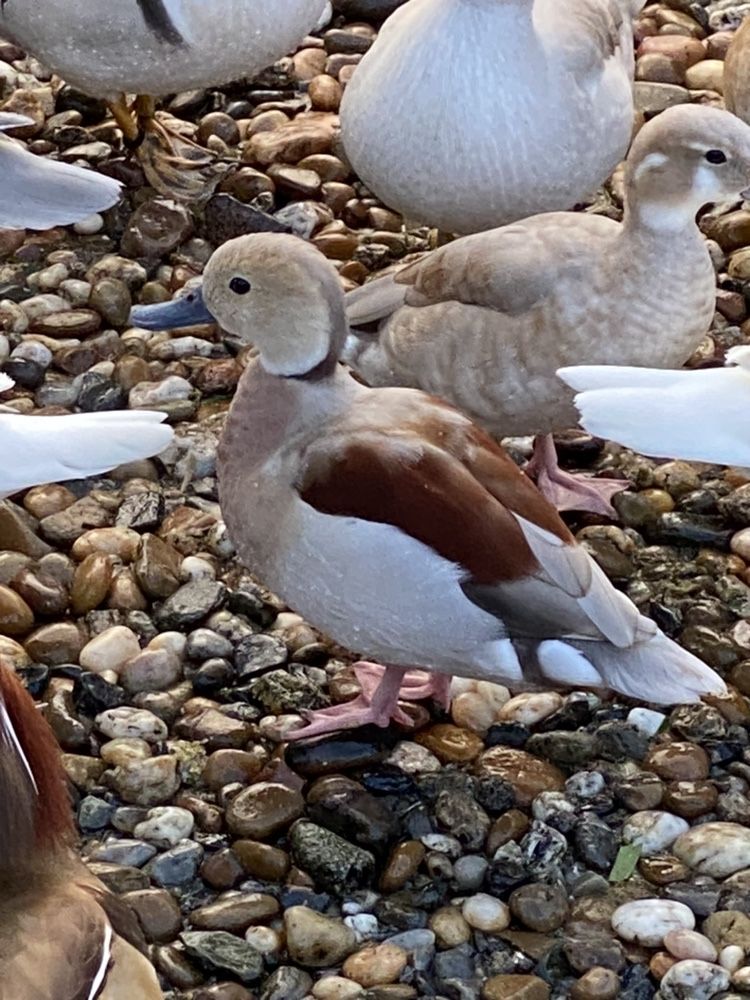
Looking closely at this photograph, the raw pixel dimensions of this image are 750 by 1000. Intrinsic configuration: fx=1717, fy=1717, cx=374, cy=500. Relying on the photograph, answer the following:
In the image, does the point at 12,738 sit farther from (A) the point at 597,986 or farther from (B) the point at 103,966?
(A) the point at 597,986

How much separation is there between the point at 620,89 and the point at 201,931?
2032 mm

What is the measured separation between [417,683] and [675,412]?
91 cm

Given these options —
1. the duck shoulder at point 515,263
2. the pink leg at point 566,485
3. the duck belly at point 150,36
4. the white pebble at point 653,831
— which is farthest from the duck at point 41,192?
the white pebble at point 653,831

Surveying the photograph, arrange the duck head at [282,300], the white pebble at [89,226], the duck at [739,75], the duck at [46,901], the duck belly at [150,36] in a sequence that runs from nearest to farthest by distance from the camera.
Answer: the duck at [46,901], the duck head at [282,300], the duck belly at [150,36], the duck at [739,75], the white pebble at [89,226]

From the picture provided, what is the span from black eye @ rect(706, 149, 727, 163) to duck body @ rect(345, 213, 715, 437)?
13 centimetres

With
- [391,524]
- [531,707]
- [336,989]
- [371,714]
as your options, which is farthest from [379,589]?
[336,989]

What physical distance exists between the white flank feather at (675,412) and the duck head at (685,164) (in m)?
0.85

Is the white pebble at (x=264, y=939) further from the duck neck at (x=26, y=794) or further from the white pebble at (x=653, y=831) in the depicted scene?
the white pebble at (x=653, y=831)

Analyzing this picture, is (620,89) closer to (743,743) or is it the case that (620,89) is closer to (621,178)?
(621,178)

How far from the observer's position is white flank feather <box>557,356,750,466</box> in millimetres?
2281

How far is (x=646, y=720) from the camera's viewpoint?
9.66 ft

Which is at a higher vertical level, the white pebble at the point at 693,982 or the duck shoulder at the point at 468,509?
the duck shoulder at the point at 468,509

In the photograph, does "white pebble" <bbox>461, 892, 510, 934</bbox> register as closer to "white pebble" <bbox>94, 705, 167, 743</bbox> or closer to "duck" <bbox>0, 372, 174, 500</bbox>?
"white pebble" <bbox>94, 705, 167, 743</bbox>

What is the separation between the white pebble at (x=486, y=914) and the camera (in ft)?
8.57
